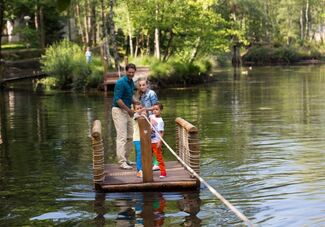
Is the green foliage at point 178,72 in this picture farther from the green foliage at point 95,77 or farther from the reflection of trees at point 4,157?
the reflection of trees at point 4,157

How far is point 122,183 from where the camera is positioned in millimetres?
10938

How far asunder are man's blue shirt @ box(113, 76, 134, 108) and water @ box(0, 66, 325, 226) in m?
1.62

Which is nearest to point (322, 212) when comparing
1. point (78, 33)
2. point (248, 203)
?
point (248, 203)

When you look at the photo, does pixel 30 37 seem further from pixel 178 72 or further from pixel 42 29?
pixel 178 72

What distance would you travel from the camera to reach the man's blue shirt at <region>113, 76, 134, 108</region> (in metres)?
11.6

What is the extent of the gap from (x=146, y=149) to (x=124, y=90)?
1345 mm

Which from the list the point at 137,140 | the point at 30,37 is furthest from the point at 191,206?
the point at 30,37

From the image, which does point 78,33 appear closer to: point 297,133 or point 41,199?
point 297,133

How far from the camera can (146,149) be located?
10.9m

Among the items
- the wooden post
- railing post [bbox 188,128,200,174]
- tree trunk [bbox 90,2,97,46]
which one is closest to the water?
the wooden post

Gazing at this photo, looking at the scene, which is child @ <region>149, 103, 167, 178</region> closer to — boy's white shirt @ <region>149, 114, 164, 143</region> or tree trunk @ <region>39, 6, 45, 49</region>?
boy's white shirt @ <region>149, 114, 164, 143</region>

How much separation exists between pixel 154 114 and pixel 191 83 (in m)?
34.4

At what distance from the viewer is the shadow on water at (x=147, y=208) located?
9.17 m

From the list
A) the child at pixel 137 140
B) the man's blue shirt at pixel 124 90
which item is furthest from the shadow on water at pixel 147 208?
the man's blue shirt at pixel 124 90
